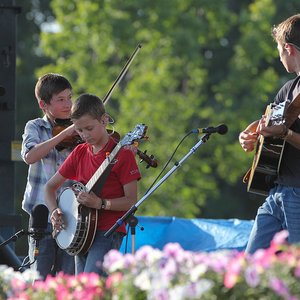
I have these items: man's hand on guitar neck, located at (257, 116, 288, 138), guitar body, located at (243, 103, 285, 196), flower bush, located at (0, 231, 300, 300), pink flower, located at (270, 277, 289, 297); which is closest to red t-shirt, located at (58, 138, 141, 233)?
guitar body, located at (243, 103, 285, 196)

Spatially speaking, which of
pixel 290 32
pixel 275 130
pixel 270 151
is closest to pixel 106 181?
pixel 270 151

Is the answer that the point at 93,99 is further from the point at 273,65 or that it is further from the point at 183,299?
the point at 273,65

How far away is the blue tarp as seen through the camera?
9.71 metres

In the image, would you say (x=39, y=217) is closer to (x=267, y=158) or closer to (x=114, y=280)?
(x=267, y=158)

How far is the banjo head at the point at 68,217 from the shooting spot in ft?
21.8

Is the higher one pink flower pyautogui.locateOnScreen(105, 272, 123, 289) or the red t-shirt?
the red t-shirt

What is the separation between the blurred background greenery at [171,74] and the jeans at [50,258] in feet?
59.8

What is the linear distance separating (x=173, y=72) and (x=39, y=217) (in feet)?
68.2

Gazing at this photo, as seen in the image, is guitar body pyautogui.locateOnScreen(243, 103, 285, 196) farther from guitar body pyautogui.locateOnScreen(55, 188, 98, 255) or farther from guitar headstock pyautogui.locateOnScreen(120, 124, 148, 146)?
guitar body pyautogui.locateOnScreen(55, 188, 98, 255)

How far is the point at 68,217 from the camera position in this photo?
6777mm

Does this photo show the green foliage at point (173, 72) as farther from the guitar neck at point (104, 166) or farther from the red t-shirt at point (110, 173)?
the guitar neck at point (104, 166)

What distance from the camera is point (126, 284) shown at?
4.38 meters

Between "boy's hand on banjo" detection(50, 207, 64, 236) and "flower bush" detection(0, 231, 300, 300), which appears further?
"boy's hand on banjo" detection(50, 207, 64, 236)

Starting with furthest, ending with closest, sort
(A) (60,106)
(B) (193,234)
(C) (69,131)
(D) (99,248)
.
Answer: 1. (B) (193,234)
2. (A) (60,106)
3. (C) (69,131)
4. (D) (99,248)
